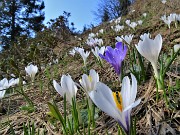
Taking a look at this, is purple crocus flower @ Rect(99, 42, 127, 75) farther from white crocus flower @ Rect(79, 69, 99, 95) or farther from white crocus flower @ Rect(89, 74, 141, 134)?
white crocus flower @ Rect(89, 74, 141, 134)

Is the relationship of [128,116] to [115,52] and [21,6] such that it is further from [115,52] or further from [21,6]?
[21,6]

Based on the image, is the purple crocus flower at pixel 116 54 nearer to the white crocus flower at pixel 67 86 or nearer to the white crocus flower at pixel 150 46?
the white crocus flower at pixel 150 46

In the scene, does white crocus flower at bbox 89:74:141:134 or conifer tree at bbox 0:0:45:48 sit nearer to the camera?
white crocus flower at bbox 89:74:141:134

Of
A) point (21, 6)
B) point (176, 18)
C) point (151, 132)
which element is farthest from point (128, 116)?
point (21, 6)

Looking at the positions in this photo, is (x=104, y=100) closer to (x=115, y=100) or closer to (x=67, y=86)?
(x=115, y=100)

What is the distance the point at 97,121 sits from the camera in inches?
52.4

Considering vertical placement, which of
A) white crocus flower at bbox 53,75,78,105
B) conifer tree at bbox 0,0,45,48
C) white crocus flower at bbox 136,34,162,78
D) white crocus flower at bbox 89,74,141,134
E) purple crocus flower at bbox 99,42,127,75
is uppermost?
conifer tree at bbox 0,0,45,48

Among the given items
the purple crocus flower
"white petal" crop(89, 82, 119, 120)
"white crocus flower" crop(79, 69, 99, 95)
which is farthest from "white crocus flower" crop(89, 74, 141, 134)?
the purple crocus flower

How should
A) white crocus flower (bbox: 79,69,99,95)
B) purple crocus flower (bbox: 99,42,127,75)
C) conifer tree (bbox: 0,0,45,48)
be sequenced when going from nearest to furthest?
white crocus flower (bbox: 79,69,99,95), purple crocus flower (bbox: 99,42,127,75), conifer tree (bbox: 0,0,45,48)

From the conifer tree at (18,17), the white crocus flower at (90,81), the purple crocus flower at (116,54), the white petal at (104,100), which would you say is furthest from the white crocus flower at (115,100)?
the conifer tree at (18,17)

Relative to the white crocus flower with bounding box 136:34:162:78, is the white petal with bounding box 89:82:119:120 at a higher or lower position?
lower

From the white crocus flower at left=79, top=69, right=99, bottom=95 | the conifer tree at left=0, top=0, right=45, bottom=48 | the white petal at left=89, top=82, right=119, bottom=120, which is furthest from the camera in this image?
the conifer tree at left=0, top=0, right=45, bottom=48

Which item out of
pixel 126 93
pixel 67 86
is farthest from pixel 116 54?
pixel 126 93

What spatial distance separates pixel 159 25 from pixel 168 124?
13.2ft
